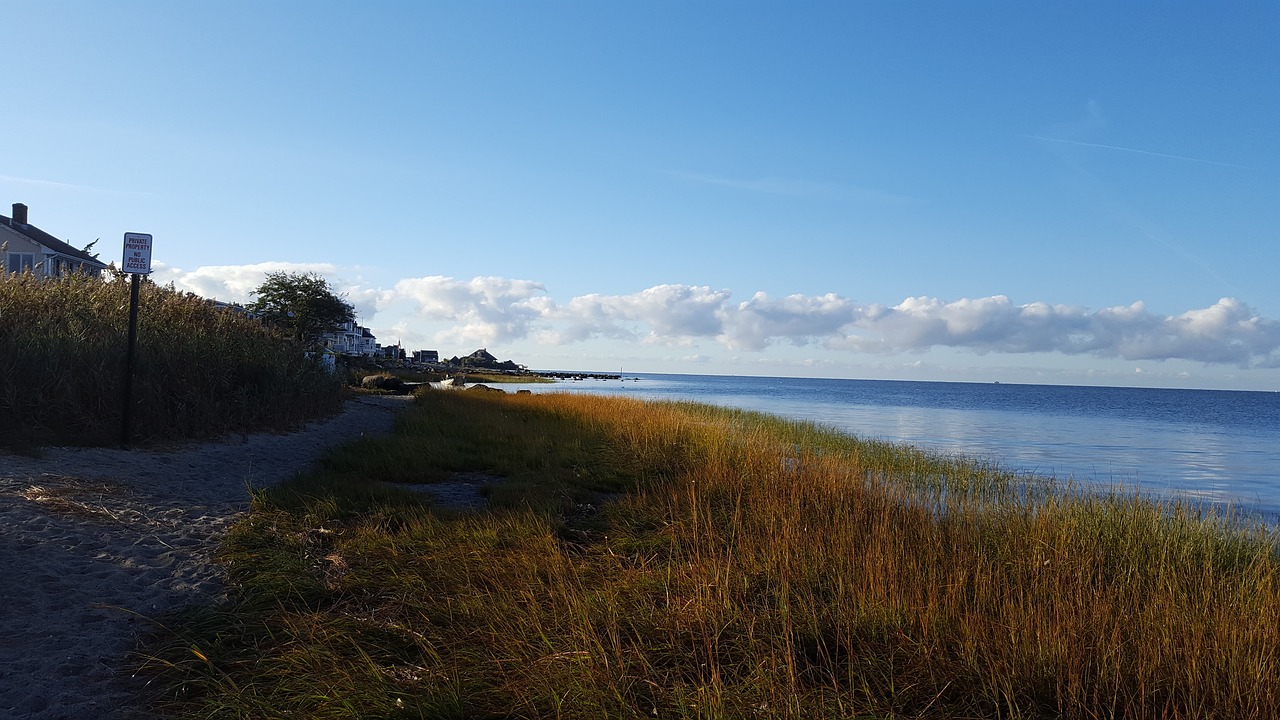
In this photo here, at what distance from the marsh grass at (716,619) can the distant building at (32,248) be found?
38982 millimetres

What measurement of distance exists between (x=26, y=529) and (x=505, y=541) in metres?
4.00

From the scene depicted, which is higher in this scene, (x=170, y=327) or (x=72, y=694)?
(x=170, y=327)

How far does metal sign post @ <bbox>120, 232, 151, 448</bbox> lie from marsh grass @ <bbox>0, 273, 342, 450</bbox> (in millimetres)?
382

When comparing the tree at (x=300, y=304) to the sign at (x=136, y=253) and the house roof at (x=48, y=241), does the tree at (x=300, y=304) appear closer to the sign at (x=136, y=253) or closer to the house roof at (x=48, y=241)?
the house roof at (x=48, y=241)

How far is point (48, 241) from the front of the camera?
42.9 meters

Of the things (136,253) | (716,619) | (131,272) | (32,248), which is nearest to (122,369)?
(131,272)

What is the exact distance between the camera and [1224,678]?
3.74m

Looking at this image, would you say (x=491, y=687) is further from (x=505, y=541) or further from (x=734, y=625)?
(x=505, y=541)

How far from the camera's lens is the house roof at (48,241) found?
40.2m

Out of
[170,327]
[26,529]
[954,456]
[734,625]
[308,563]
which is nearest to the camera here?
[734,625]

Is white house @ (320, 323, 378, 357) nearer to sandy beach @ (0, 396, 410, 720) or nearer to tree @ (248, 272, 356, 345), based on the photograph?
tree @ (248, 272, 356, 345)

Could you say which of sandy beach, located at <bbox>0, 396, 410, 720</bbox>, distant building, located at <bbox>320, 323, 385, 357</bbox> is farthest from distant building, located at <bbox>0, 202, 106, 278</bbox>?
distant building, located at <bbox>320, 323, 385, 357</bbox>

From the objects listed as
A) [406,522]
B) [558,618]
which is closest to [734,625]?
[558,618]

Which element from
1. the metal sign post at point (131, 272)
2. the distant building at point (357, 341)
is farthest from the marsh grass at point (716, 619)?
the distant building at point (357, 341)
